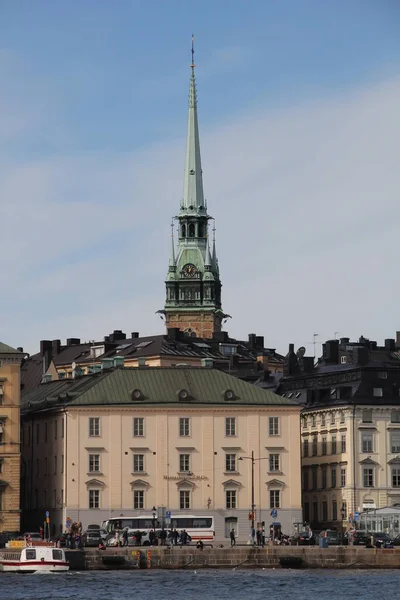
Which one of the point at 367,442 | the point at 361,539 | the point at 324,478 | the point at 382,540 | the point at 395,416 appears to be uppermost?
the point at 395,416

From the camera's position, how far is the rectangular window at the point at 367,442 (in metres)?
177

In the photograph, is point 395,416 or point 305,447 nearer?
point 395,416

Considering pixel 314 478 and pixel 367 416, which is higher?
pixel 367 416

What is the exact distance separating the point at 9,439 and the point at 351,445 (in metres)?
27.5

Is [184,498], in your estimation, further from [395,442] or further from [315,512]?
[395,442]

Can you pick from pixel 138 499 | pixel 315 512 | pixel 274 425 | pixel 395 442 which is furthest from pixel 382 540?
pixel 315 512

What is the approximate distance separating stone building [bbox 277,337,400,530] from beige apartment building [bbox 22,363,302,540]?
8.95m

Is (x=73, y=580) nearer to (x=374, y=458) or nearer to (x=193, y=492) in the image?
(x=193, y=492)

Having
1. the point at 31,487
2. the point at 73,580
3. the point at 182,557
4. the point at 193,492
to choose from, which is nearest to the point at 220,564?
the point at 182,557

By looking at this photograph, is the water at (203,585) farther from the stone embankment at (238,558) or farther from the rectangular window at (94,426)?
the rectangular window at (94,426)

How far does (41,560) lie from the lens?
137375 mm

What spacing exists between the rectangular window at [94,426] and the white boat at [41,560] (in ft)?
86.9

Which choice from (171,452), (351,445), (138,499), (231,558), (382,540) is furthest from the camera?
(351,445)

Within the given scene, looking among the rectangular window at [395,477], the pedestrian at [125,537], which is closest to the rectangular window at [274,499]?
the rectangular window at [395,477]
